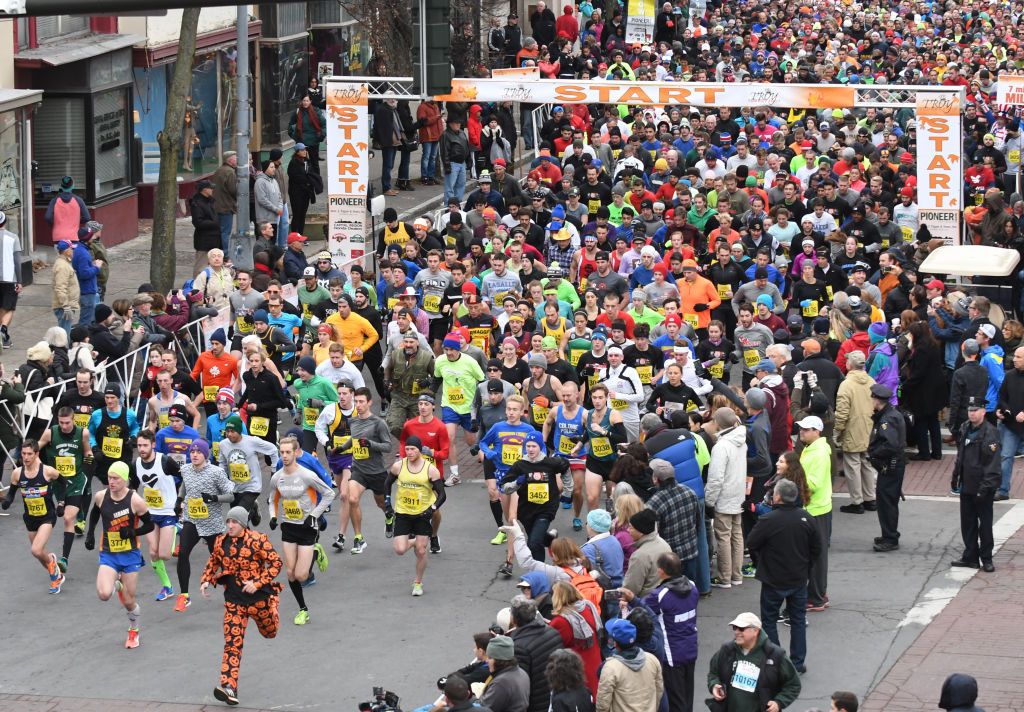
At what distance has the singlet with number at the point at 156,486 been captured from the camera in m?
15.8

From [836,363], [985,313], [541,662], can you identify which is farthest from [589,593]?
[985,313]

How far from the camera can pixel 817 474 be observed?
15.2 meters

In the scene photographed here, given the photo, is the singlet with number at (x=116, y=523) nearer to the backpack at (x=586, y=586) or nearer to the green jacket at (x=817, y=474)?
the backpack at (x=586, y=586)

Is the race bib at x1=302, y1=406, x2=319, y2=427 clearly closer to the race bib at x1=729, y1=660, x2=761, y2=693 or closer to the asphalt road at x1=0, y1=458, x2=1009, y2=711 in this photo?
the asphalt road at x1=0, y1=458, x2=1009, y2=711

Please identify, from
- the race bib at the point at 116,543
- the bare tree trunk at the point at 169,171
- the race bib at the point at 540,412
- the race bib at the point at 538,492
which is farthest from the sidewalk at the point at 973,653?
the bare tree trunk at the point at 169,171

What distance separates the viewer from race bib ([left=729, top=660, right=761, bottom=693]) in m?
11.7

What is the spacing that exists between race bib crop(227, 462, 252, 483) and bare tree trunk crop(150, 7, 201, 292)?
10053 millimetres

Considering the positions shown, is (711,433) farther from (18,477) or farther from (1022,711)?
(18,477)

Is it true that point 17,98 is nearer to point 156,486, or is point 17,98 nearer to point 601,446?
point 156,486

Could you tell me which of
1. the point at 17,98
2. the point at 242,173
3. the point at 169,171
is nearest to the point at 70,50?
the point at 17,98

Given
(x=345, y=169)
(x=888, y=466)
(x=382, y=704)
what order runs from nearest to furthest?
(x=382, y=704) → (x=888, y=466) → (x=345, y=169)

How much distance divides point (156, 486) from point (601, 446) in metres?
3.90

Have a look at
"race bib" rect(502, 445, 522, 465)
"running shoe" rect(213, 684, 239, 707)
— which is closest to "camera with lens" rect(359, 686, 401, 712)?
"running shoe" rect(213, 684, 239, 707)

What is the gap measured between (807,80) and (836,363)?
73.8 feet
